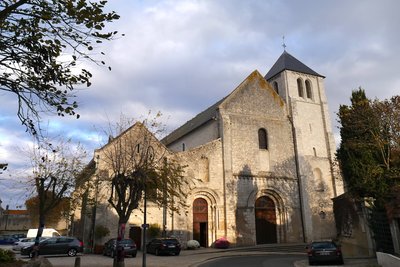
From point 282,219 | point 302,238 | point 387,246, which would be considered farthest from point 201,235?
point 387,246

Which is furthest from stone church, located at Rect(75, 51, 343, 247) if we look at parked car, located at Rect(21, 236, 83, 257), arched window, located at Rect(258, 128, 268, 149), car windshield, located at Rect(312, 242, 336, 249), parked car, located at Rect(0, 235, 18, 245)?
parked car, located at Rect(0, 235, 18, 245)

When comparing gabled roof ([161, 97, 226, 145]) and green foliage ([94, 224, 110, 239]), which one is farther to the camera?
gabled roof ([161, 97, 226, 145])

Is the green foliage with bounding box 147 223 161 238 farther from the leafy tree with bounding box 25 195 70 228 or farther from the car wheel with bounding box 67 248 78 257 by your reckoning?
the leafy tree with bounding box 25 195 70 228

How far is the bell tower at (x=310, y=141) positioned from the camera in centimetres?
3162

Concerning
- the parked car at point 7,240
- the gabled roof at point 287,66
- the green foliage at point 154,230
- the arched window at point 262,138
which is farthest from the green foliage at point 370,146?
the parked car at point 7,240

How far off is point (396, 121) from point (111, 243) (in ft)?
60.6

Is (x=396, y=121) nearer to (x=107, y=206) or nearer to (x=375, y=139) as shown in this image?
(x=375, y=139)

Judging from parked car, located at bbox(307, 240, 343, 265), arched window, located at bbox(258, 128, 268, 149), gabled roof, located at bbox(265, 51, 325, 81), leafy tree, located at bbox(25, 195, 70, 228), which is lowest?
parked car, located at bbox(307, 240, 343, 265)

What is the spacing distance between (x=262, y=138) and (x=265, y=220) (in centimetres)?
782

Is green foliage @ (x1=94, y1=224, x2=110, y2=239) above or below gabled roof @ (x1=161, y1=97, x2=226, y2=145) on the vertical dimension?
below

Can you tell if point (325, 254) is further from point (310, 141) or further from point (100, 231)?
point (310, 141)

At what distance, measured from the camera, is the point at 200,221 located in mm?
27953

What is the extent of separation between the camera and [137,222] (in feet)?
86.5

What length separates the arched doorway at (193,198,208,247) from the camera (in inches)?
1094
